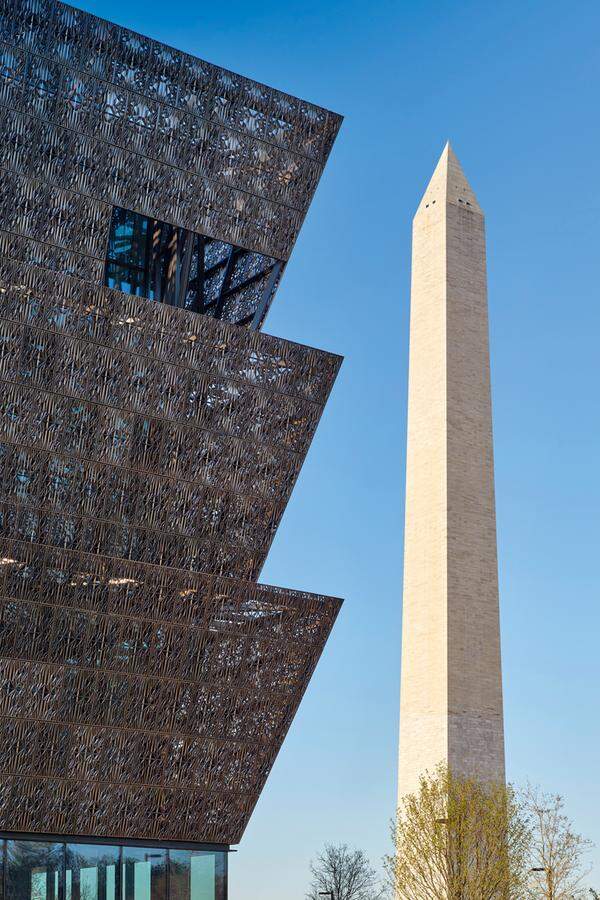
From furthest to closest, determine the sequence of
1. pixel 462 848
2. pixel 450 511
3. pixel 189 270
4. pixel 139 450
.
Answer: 1. pixel 189 270
2. pixel 450 511
3. pixel 139 450
4. pixel 462 848

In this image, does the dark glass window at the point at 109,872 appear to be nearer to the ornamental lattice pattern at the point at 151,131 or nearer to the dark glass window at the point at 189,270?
the dark glass window at the point at 189,270

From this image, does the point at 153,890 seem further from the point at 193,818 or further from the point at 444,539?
the point at 444,539

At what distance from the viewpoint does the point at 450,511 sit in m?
34.1

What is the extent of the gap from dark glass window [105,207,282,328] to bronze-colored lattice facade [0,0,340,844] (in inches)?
26.1

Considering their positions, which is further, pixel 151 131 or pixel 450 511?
pixel 450 511

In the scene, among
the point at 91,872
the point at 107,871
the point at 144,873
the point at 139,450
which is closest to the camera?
the point at 139,450

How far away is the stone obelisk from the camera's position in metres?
32.9

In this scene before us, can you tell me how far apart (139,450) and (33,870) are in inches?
399

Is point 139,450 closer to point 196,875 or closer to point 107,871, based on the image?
point 107,871

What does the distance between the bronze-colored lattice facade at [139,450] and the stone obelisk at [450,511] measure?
289cm

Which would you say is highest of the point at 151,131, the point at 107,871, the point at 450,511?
the point at 151,131

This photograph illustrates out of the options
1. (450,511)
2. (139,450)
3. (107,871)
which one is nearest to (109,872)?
(107,871)

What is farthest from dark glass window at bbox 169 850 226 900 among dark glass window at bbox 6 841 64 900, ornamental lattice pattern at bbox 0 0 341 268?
ornamental lattice pattern at bbox 0 0 341 268

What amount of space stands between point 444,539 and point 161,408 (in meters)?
7.80
